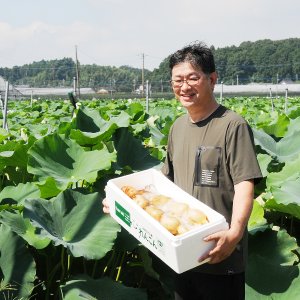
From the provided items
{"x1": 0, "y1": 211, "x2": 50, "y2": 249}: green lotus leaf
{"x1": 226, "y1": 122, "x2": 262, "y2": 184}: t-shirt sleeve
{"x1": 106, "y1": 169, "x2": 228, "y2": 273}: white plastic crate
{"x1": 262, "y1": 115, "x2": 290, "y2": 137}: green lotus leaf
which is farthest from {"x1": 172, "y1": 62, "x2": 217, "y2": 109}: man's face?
{"x1": 262, "y1": 115, "x2": 290, "y2": 137}: green lotus leaf

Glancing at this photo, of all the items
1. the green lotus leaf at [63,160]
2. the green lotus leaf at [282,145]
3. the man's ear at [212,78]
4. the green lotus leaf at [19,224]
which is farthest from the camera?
the green lotus leaf at [282,145]

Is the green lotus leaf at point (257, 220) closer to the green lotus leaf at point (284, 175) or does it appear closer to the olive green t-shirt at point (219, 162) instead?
the green lotus leaf at point (284, 175)

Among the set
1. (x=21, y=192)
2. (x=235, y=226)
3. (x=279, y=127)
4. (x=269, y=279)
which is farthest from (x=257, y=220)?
(x=279, y=127)

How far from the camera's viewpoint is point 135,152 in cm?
279

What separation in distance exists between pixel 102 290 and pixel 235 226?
79cm

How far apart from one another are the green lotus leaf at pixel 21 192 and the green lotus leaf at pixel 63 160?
10 cm

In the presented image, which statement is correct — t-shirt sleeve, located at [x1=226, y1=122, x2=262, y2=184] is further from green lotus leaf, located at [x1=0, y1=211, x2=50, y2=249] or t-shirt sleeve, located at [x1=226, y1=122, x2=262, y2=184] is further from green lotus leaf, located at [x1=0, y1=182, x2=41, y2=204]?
green lotus leaf, located at [x1=0, y1=182, x2=41, y2=204]

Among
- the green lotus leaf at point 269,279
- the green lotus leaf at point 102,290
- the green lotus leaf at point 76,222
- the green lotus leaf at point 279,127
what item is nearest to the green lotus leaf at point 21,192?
the green lotus leaf at point 76,222

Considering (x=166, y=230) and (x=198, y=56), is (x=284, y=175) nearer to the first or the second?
(x=198, y=56)

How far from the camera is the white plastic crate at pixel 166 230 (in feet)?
4.43

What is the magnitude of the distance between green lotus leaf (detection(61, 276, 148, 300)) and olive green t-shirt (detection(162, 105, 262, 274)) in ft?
1.63

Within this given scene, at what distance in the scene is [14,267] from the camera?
1.95 meters

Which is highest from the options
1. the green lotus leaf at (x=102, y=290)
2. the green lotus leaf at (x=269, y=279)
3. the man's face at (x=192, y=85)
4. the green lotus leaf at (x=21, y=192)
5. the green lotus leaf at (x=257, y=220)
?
the man's face at (x=192, y=85)

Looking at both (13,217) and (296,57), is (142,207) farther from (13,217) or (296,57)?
(296,57)
